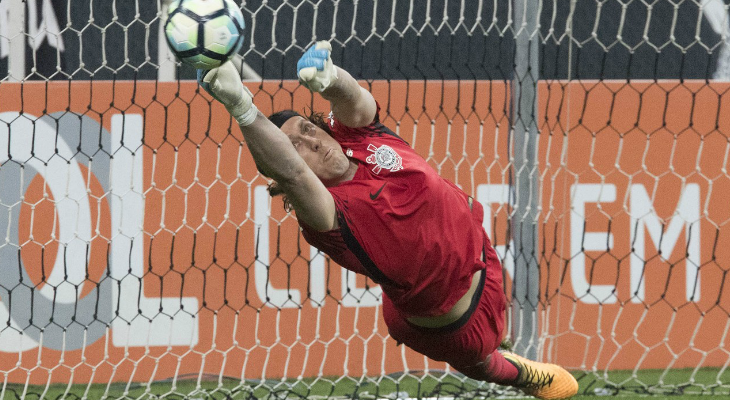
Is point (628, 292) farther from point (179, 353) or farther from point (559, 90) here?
point (179, 353)

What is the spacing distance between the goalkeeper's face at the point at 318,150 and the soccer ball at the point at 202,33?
614 mm

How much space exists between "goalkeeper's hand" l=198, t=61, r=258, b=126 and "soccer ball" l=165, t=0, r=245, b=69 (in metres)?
0.03

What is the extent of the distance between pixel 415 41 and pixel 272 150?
2658 millimetres

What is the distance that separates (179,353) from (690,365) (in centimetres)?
280

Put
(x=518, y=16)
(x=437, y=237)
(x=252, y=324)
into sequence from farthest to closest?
1. (x=252, y=324)
2. (x=518, y=16)
3. (x=437, y=237)

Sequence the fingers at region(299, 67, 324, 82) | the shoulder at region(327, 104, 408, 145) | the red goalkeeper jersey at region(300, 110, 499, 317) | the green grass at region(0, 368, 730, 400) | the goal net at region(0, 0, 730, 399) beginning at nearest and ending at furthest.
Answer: the fingers at region(299, 67, 324, 82) → the red goalkeeper jersey at region(300, 110, 499, 317) → the shoulder at region(327, 104, 408, 145) → the green grass at region(0, 368, 730, 400) → the goal net at region(0, 0, 730, 399)

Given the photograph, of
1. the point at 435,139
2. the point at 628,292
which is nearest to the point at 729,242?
the point at 628,292

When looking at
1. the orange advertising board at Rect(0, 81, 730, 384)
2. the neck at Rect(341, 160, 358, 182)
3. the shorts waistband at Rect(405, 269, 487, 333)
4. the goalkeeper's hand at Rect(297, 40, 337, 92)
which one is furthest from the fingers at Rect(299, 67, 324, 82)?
the orange advertising board at Rect(0, 81, 730, 384)

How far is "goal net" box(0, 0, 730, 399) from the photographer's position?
177 inches

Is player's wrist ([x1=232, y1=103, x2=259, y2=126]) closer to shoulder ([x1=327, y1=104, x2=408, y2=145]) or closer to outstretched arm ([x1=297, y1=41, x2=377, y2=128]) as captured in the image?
outstretched arm ([x1=297, y1=41, x2=377, y2=128])

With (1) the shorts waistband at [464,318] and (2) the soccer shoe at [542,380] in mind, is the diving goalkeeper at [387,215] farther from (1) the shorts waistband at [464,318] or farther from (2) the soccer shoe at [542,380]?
(2) the soccer shoe at [542,380]

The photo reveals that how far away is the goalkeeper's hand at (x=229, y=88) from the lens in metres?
2.37

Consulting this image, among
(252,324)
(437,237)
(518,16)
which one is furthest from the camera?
(252,324)

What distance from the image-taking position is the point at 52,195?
14.9ft
